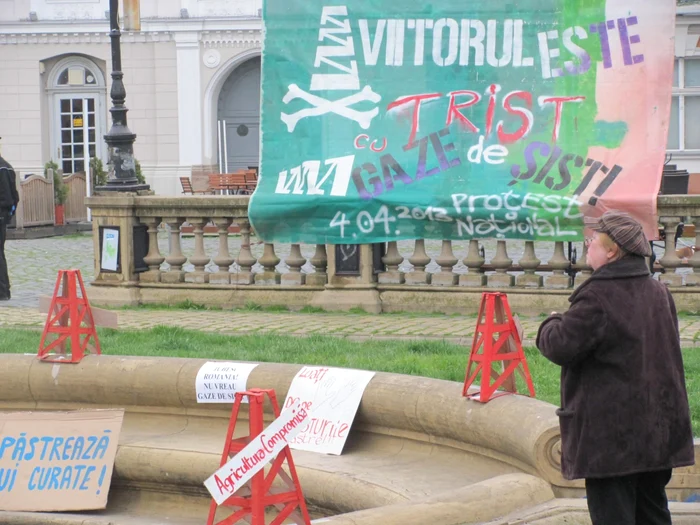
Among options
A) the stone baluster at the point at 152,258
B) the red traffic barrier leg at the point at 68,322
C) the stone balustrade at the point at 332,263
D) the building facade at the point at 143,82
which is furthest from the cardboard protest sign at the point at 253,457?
the building facade at the point at 143,82

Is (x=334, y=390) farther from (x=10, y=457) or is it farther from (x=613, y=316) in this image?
(x=613, y=316)

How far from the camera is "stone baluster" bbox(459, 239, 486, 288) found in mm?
11820

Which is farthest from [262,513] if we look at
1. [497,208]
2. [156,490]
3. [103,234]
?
[103,234]

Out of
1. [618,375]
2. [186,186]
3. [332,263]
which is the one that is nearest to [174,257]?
[332,263]

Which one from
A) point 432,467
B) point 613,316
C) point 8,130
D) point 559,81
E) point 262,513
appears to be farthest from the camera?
point 8,130

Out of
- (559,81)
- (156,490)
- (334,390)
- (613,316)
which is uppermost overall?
Answer: (559,81)

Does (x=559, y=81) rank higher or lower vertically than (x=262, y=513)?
higher

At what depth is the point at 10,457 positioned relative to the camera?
749 centimetres

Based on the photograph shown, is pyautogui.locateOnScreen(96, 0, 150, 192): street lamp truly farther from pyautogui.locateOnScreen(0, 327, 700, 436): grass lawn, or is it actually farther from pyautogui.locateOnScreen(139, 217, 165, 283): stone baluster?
pyautogui.locateOnScreen(0, 327, 700, 436): grass lawn

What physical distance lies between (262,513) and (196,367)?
228 centimetres

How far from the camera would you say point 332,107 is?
39.0 feet

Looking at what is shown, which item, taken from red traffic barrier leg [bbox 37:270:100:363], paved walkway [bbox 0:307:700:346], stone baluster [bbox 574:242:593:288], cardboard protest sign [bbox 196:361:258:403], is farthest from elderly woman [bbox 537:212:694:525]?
stone baluster [bbox 574:242:593:288]

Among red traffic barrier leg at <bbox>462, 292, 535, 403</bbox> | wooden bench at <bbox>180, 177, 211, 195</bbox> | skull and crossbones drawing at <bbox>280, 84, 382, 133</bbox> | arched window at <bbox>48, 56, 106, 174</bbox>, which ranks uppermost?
arched window at <bbox>48, 56, 106, 174</bbox>

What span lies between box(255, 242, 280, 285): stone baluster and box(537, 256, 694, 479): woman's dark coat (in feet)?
25.0
